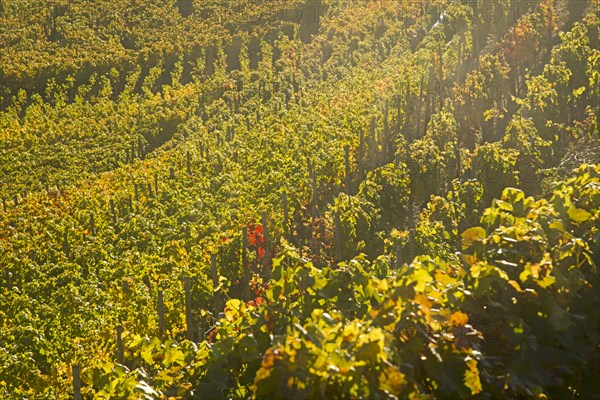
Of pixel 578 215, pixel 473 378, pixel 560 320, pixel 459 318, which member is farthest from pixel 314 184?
pixel 473 378

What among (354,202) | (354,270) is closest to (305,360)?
(354,270)

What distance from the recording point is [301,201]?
24062 mm

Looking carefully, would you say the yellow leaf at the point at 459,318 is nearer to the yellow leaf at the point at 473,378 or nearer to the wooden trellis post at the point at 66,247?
the yellow leaf at the point at 473,378

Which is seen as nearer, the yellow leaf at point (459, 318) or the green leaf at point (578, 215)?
the yellow leaf at point (459, 318)

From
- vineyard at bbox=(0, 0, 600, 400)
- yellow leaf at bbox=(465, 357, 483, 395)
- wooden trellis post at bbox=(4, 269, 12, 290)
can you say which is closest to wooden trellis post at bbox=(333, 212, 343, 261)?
vineyard at bbox=(0, 0, 600, 400)

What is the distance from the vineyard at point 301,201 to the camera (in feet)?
14.0

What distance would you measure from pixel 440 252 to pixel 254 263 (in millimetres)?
7984

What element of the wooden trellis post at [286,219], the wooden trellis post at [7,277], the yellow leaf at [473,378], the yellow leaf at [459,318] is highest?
the yellow leaf at [459,318]

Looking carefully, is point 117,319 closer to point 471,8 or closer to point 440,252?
point 440,252

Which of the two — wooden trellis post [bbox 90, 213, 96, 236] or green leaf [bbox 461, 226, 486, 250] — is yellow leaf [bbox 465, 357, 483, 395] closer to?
green leaf [bbox 461, 226, 486, 250]

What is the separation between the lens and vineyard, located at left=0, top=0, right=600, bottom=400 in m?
4.26

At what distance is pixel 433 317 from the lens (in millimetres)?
3977

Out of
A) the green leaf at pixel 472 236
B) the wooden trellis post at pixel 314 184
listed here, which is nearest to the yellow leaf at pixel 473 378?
the green leaf at pixel 472 236

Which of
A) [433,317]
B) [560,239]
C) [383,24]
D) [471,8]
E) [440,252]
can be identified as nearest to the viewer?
[433,317]
